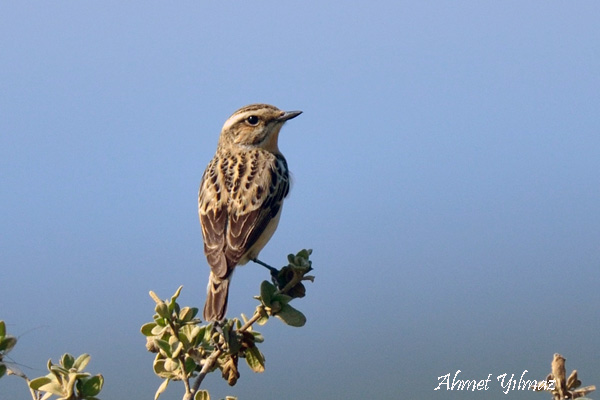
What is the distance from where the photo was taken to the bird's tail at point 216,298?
15.2ft

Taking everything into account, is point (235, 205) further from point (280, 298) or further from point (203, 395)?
point (203, 395)

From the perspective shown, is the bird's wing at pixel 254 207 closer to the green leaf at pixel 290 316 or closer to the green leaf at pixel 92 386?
the green leaf at pixel 290 316

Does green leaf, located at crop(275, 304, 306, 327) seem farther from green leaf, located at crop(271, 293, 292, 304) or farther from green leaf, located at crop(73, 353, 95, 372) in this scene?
green leaf, located at crop(73, 353, 95, 372)

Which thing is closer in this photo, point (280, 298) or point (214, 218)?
point (280, 298)

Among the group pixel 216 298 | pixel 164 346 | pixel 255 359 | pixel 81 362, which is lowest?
pixel 81 362

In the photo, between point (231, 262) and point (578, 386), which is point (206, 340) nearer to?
point (578, 386)

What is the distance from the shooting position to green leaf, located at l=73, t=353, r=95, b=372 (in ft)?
9.27

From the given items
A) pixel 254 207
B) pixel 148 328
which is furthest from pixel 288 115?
pixel 148 328

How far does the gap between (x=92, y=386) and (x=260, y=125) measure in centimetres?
499

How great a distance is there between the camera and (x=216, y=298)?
15.9 ft

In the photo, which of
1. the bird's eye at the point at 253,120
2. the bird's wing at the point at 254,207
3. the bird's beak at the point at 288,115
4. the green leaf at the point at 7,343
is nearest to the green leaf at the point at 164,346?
the green leaf at the point at 7,343

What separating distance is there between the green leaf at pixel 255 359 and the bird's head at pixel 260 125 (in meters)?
4.18

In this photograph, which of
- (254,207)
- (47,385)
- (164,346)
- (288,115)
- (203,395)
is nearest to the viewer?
(47,385)

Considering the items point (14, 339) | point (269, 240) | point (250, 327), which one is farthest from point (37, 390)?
point (269, 240)
